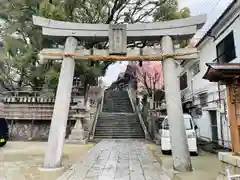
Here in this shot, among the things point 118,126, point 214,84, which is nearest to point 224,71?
point 214,84

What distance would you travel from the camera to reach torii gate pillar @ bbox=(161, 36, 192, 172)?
722 centimetres

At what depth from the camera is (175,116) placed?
24.8 feet

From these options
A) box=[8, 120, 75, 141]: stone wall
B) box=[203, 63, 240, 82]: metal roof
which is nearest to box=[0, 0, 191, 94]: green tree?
box=[8, 120, 75, 141]: stone wall

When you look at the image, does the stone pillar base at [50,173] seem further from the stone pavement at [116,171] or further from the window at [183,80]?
the window at [183,80]

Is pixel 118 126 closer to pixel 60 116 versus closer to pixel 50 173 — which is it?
pixel 60 116

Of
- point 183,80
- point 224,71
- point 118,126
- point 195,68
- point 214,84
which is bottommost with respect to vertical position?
point 118,126

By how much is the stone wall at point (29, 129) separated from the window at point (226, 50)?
44.3ft

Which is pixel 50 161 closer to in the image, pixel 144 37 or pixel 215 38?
pixel 144 37

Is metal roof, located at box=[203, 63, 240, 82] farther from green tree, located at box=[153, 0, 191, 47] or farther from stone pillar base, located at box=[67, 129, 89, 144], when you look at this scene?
stone pillar base, located at box=[67, 129, 89, 144]

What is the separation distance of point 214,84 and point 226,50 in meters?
2.29

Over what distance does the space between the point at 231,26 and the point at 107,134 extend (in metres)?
12.6

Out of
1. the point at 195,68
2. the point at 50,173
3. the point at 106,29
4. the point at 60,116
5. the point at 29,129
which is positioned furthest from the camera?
the point at 29,129

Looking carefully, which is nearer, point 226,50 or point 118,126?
point 226,50

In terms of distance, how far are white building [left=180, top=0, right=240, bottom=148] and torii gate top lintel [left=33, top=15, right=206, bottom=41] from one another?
269cm
